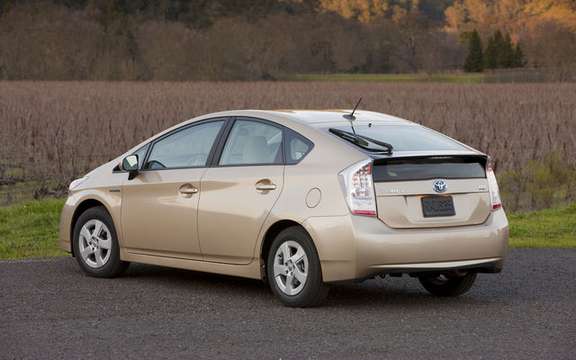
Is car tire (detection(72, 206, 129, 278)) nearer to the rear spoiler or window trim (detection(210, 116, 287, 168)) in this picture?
window trim (detection(210, 116, 287, 168))

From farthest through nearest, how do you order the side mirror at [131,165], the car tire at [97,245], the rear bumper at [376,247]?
the car tire at [97,245] < the side mirror at [131,165] < the rear bumper at [376,247]

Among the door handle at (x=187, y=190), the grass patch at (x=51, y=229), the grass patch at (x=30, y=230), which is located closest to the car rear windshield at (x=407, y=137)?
the door handle at (x=187, y=190)

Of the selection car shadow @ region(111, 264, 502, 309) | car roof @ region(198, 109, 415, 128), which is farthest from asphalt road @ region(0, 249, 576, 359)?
car roof @ region(198, 109, 415, 128)

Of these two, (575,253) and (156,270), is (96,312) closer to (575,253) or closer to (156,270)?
(156,270)

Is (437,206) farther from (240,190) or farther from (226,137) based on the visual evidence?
(226,137)

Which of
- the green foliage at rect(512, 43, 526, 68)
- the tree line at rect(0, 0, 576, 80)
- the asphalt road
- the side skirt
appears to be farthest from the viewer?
the green foliage at rect(512, 43, 526, 68)

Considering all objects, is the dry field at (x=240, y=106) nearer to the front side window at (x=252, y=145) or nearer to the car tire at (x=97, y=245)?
the car tire at (x=97, y=245)

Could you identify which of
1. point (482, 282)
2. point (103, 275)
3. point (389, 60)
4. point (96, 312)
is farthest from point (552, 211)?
point (389, 60)

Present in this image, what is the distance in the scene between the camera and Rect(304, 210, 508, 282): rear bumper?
29.0 ft

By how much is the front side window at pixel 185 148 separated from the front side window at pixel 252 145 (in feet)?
0.69

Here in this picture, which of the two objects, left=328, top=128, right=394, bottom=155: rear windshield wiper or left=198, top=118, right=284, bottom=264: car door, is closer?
left=328, top=128, right=394, bottom=155: rear windshield wiper

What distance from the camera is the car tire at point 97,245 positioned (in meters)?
10.7

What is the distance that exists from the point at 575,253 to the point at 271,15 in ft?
435

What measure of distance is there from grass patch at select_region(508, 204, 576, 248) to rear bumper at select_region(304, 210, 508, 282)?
15.4ft
